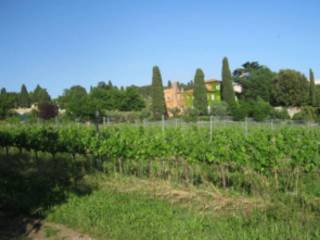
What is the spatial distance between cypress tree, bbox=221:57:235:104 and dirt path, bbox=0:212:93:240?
171 feet

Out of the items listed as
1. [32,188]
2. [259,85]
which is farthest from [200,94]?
[32,188]

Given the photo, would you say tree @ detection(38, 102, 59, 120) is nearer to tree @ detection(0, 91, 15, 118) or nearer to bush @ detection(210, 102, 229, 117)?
bush @ detection(210, 102, 229, 117)

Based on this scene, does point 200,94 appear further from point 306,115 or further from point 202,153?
point 202,153

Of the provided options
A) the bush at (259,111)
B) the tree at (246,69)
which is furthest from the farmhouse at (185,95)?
the bush at (259,111)

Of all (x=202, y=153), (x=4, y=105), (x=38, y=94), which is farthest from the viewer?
(x=38, y=94)

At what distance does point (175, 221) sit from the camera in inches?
232

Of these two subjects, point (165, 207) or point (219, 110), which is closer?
point (165, 207)

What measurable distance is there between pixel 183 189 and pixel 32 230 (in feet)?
9.64

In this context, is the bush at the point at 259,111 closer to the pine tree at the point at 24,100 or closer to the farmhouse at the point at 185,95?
the farmhouse at the point at 185,95

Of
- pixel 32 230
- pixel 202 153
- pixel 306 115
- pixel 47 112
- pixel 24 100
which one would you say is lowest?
pixel 32 230

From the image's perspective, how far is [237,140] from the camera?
26.1 ft

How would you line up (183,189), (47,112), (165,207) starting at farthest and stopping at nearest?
(47,112) → (183,189) → (165,207)

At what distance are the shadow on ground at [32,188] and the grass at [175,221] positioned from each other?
1.72ft

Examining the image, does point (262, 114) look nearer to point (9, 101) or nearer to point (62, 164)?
point (62, 164)
